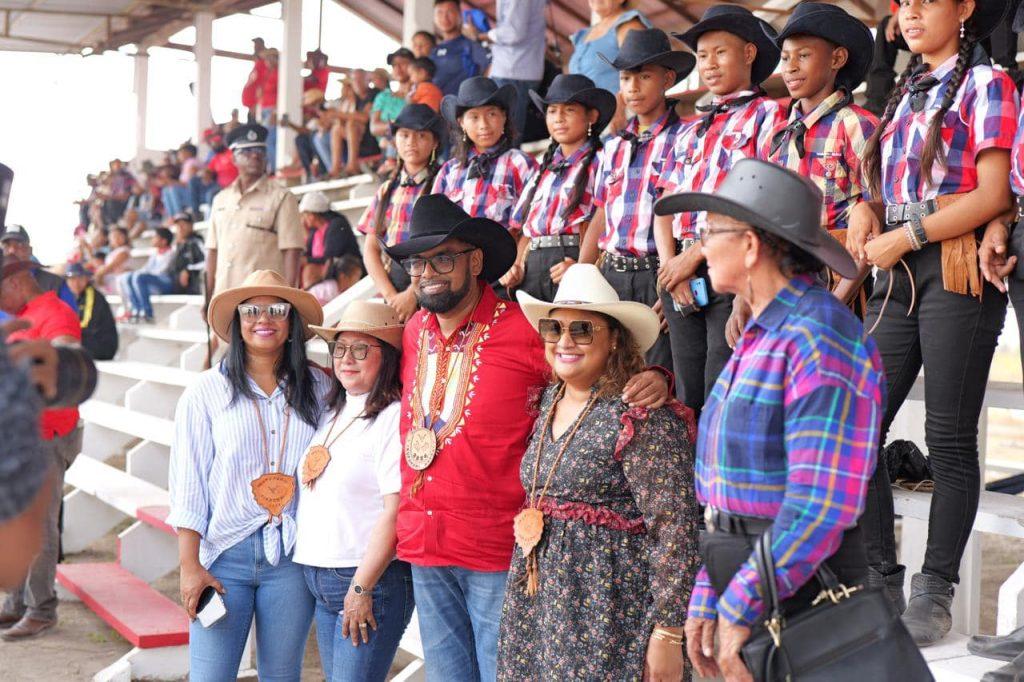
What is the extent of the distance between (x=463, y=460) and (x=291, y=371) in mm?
828

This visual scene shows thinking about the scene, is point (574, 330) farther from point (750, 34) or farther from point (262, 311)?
point (750, 34)

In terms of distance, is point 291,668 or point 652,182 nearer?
point 291,668

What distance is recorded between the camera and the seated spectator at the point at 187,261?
42.2 ft

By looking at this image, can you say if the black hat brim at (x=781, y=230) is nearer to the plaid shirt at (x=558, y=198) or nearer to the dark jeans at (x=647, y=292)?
the dark jeans at (x=647, y=292)

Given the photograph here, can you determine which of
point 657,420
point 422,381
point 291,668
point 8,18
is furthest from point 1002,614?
point 8,18

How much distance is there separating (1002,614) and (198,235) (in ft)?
40.2

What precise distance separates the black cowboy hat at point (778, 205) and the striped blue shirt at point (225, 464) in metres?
1.98

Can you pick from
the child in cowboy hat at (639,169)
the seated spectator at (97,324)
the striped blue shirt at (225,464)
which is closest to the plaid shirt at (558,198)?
the child in cowboy hat at (639,169)

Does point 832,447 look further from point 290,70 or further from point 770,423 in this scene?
point 290,70

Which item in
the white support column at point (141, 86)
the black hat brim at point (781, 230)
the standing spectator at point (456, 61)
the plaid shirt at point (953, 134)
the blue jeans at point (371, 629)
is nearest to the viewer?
the black hat brim at point (781, 230)

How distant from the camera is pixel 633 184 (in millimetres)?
4301

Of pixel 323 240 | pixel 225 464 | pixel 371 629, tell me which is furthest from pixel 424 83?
pixel 371 629

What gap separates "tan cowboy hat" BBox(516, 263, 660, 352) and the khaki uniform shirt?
13.9ft

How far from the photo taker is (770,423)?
86.4 inches
